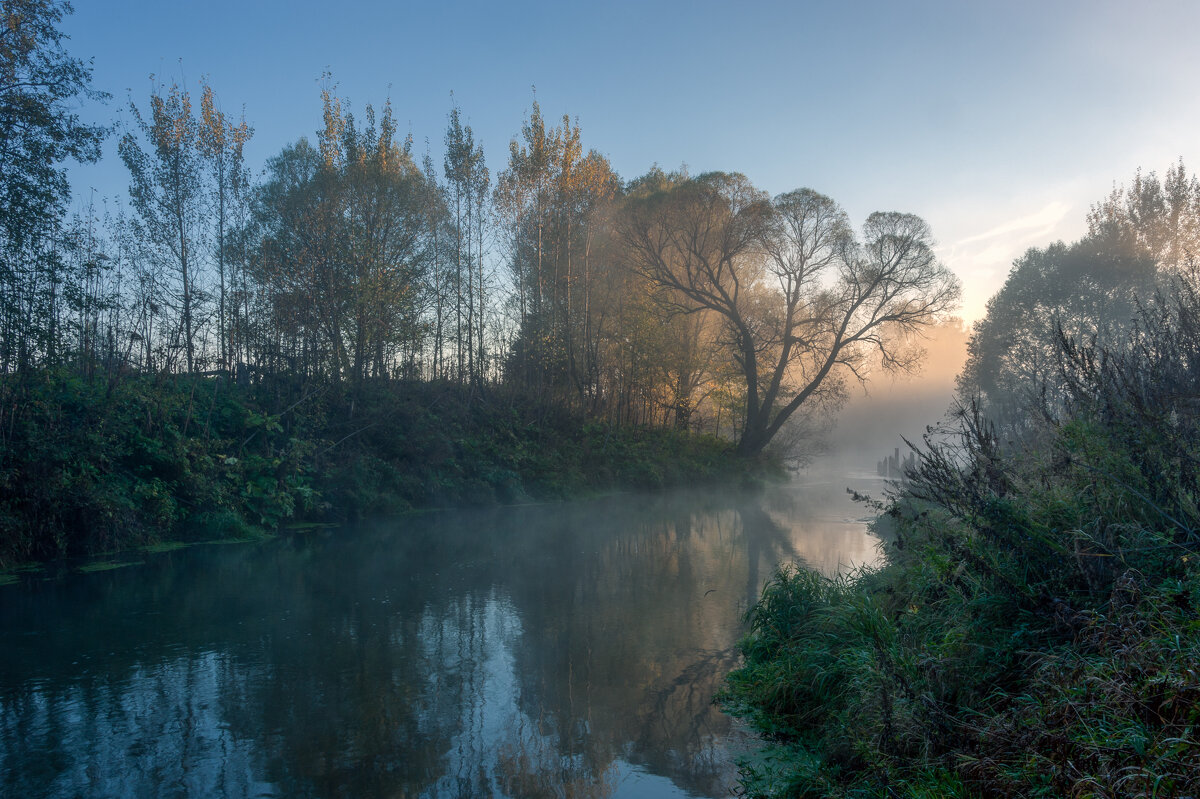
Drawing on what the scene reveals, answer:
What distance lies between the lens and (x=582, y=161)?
82.6ft

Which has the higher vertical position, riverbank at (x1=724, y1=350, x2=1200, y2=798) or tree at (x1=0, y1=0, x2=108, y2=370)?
tree at (x1=0, y1=0, x2=108, y2=370)

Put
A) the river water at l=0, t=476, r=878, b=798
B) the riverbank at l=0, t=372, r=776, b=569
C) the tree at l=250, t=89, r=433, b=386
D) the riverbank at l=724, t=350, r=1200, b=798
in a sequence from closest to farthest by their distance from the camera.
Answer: the riverbank at l=724, t=350, r=1200, b=798 → the river water at l=0, t=476, r=878, b=798 → the riverbank at l=0, t=372, r=776, b=569 → the tree at l=250, t=89, r=433, b=386

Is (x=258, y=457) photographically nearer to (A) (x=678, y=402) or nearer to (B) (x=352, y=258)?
(B) (x=352, y=258)

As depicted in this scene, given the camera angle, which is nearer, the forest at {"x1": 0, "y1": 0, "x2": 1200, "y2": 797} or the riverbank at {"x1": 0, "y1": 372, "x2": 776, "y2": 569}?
the forest at {"x1": 0, "y1": 0, "x2": 1200, "y2": 797}

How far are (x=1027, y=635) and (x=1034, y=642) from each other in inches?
3.0

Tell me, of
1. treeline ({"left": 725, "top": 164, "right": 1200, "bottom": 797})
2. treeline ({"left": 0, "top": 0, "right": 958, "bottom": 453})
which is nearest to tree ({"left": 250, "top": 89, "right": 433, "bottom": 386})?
treeline ({"left": 0, "top": 0, "right": 958, "bottom": 453})

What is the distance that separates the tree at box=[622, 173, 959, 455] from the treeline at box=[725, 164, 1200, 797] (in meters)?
18.8

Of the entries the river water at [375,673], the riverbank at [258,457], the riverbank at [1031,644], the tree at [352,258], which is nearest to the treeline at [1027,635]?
the riverbank at [1031,644]

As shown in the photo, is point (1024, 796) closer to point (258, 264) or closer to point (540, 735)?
point (540, 735)

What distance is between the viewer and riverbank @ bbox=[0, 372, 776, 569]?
10086 millimetres

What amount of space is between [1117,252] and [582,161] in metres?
23.5

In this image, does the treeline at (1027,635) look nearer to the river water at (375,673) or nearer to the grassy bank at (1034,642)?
the grassy bank at (1034,642)

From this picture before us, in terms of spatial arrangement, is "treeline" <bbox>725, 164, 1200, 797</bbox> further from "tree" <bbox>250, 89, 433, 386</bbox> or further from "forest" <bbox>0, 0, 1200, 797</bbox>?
"tree" <bbox>250, 89, 433, 386</bbox>

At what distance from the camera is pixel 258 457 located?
14.1 metres
